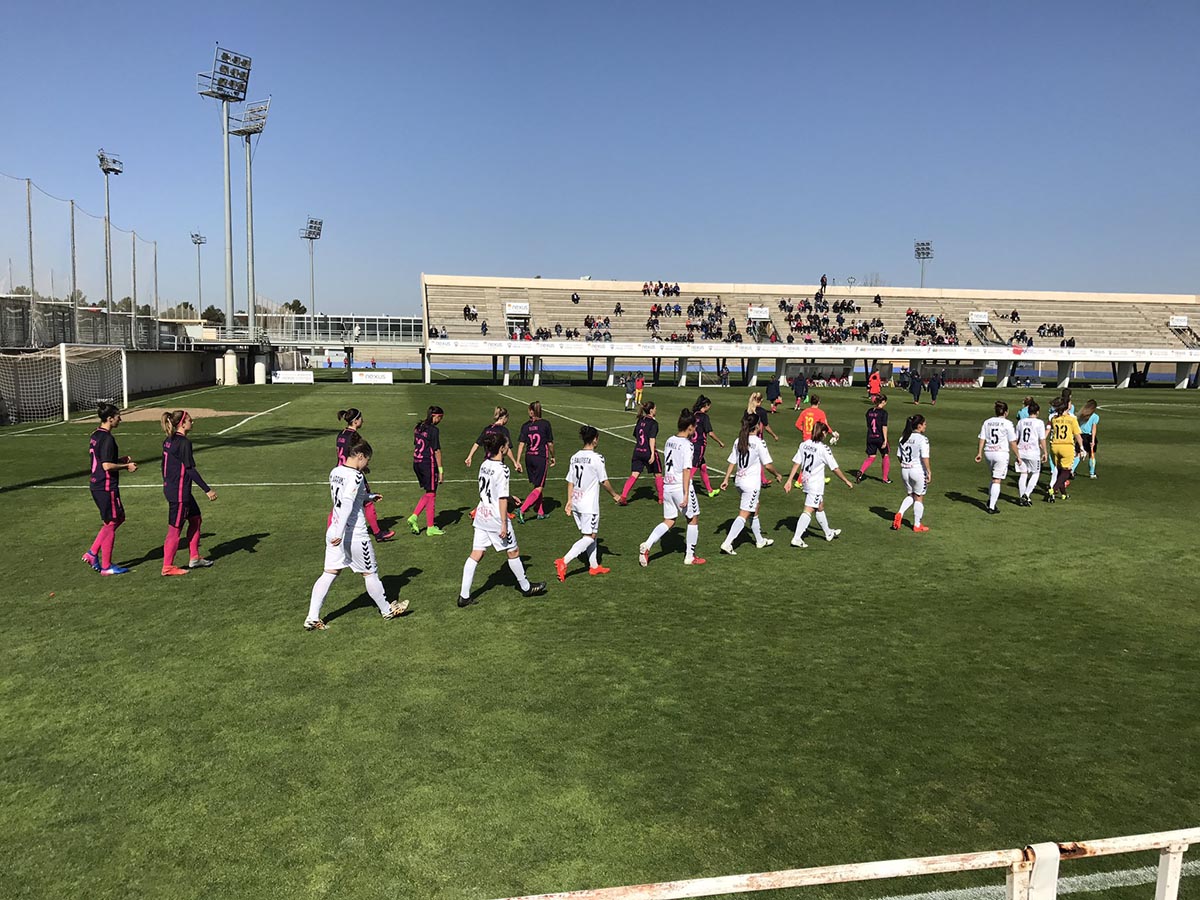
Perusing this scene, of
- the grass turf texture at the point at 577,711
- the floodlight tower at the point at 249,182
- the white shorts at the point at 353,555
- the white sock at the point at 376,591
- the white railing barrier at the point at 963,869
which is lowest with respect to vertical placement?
the grass turf texture at the point at 577,711

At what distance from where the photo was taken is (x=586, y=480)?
30.6ft

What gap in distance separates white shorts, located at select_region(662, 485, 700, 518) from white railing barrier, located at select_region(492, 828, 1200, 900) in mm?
7476

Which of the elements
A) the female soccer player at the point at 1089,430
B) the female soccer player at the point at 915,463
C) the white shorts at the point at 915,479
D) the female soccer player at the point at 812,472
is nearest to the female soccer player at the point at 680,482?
the female soccer player at the point at 812,472

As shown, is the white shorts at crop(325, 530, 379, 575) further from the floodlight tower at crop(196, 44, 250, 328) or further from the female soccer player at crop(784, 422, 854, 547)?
the floodlight tower at crop(196, 44, 250, 328)

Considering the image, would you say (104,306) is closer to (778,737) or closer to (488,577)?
(488,577)

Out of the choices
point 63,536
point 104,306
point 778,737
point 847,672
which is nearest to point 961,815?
point 778,737

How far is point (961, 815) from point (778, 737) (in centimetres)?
138

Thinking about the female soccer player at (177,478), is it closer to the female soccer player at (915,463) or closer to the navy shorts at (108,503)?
the navy shorts at (108,503)

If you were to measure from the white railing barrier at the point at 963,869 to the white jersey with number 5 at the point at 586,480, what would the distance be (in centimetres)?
674

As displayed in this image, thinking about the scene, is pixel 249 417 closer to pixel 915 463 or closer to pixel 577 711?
pixel 915 463

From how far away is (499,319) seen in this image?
2657 inches

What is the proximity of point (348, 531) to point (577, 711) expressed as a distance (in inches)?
123

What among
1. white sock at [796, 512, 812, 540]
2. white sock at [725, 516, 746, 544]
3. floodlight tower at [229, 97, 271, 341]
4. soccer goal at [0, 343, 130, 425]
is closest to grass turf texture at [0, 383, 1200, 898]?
white sock at [796, 512, 812, 540]

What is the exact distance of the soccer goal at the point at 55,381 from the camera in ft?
92.2
